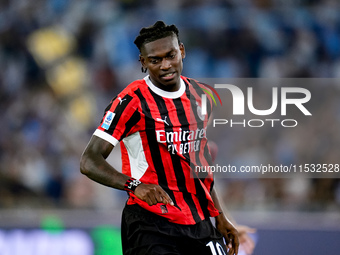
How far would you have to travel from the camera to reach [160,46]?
3406 mm

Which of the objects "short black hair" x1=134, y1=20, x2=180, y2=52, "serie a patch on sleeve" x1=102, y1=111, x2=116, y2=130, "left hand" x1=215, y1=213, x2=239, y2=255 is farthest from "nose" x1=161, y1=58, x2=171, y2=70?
"left hand" x1=215, y1=213, x2=239, y2=255

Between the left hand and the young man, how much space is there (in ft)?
0.23

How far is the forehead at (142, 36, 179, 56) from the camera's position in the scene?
11.1ft

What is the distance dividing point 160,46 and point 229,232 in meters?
1.17

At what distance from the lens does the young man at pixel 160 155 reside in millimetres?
3262

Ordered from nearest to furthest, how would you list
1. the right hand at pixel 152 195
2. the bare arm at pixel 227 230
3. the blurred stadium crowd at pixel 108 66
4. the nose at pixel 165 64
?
1. the right hand at pixel 152 195
2. the nose at pixel 165 64
3. the bare arm at pixel 227 230
4. the blurred stadium crowd at pixel 108 66

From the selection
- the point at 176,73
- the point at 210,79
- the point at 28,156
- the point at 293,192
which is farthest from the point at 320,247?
the point at 28,156

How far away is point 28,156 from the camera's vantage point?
739 cm

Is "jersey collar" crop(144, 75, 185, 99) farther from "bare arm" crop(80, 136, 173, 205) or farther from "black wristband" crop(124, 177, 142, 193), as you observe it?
"black wristband" crop(124, 177, 142, 193)

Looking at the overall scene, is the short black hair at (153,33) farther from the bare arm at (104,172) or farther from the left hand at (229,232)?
Answer: the left hand at (229,232)

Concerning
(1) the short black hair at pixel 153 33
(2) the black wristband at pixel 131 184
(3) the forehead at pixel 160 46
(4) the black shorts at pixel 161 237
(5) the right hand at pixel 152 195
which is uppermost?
(1) the short black hair at pixel 153 33

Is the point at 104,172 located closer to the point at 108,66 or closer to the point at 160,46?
the point at 160,46

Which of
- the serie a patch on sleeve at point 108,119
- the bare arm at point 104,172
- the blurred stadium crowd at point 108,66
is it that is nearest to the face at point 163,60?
the serie a patch on sleeve at point 108,119

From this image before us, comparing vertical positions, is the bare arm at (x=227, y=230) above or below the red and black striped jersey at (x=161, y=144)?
below
